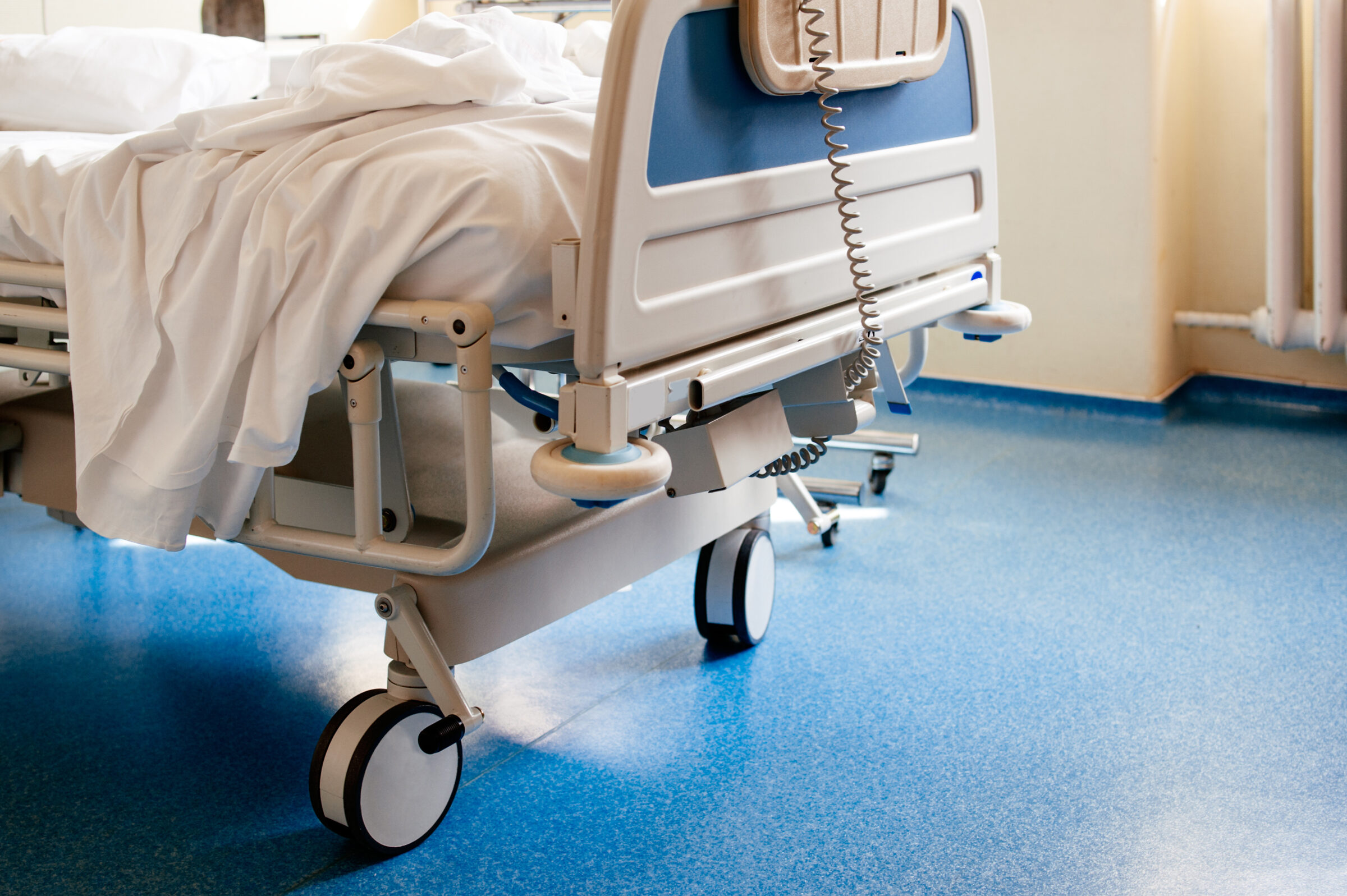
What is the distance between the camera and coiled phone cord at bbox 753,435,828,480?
157cm

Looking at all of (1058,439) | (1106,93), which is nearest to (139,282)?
(1058,439)

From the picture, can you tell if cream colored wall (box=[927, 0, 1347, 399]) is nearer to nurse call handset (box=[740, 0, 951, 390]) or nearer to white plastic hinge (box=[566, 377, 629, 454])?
nurse call handset (box=[740, 0, 951, 390])

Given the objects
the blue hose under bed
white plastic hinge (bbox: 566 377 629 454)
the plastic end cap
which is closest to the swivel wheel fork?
the plastic end cap

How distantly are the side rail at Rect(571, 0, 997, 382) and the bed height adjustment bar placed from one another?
0.10m

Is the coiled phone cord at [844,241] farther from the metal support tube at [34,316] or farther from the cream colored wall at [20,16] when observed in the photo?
the cream colored wall at [20,16]

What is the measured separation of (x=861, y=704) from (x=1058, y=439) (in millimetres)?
1839

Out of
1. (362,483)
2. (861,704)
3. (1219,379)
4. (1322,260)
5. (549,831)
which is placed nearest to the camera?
(362,483)

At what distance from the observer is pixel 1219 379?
3.84m

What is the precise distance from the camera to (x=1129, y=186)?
3.48 meters

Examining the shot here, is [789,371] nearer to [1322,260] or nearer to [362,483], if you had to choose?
[362,483]

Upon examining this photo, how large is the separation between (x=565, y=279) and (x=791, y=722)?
90 centimetres

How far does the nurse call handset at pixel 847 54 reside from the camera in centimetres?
123

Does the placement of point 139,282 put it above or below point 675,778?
above

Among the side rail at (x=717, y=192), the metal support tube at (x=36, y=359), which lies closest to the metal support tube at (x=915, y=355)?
the side rail at (x=717, y=192)
